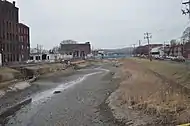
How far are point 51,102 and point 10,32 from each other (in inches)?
2624

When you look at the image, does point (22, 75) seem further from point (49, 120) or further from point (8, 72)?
point (49, 120)

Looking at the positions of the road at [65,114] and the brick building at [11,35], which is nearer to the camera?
the road at [65,114]

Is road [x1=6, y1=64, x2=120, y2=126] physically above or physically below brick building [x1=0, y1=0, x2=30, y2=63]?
below

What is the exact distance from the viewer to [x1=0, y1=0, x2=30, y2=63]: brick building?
90.0 meters

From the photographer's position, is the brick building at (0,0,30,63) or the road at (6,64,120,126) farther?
the brick building at (0,0,30,63)

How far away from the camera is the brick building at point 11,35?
90.0 meters

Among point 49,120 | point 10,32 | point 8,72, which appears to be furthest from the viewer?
point 10,32

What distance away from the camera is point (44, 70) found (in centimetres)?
8175

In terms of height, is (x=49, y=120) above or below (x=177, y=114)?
below

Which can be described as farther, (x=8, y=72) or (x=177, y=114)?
(x=8, y=72)

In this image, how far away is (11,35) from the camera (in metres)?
97.5

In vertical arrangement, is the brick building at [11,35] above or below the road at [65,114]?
above

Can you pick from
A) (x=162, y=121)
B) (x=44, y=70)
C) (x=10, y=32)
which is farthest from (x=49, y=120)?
(x=10, y=32)

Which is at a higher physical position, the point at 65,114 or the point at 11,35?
the point at 11,35
